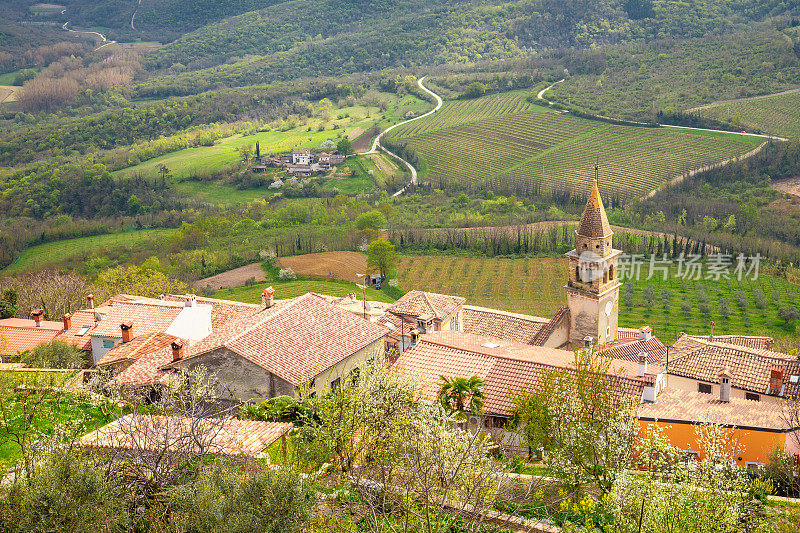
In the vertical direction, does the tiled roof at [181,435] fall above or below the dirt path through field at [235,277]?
above

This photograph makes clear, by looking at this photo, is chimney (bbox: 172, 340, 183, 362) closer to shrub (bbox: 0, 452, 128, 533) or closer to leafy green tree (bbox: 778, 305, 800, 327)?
shrub (bbox: 0, 452, 128, 533)

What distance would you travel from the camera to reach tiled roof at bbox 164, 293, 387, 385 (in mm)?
34344

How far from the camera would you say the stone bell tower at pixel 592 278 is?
42406mm

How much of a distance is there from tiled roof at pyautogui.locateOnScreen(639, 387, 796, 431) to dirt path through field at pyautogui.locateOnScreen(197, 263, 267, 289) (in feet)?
183

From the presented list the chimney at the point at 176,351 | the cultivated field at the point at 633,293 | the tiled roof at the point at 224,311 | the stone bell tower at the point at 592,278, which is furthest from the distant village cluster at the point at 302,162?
the chimney at the point at 176,351

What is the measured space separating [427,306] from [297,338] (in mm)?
14182

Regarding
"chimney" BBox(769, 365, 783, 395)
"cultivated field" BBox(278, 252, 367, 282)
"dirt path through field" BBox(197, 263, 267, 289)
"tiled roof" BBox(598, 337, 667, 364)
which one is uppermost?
"chimney" BBox(769, 365, 783, 395)

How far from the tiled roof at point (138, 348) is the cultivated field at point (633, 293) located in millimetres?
34895

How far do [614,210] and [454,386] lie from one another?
3314 inches

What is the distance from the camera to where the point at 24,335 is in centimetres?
5131

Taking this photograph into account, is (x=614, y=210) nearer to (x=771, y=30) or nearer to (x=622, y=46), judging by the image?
(x=771, y=30)

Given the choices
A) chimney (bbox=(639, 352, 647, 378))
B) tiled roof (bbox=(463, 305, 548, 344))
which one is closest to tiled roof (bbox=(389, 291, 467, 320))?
tiled roof (bbox=(463, 305, 548, 344))

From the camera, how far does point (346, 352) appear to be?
3694 centimetres

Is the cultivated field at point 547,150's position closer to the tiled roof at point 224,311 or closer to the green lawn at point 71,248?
the green lawn at point 71,248
